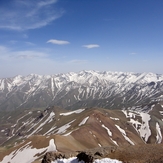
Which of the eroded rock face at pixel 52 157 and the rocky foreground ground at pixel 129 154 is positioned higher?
the rocky foreground ground at pixel 129 154

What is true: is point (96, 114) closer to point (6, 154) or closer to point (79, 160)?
point (6, 154)

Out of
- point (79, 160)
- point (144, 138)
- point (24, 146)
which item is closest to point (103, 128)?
point (144, 138)

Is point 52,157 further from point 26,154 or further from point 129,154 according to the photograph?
point 26,154

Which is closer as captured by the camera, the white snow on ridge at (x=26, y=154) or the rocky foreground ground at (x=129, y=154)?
the rocky foreground ground at (x=129, y=154)

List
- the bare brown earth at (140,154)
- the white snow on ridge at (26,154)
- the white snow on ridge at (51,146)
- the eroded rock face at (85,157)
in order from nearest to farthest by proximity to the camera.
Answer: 1. the bare brown earth at (140,154)
2. the eroded rock face at (85,157)
3. the white snow on ridge at (51,146)
4. the white snow on ridge at (26,154)

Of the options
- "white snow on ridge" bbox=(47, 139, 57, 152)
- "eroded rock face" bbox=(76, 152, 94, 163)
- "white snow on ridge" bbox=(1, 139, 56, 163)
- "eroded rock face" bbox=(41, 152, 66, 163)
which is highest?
"eroded rock face" bbox=(76, 152, 94, 163)

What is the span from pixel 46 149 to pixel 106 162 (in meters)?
57.6

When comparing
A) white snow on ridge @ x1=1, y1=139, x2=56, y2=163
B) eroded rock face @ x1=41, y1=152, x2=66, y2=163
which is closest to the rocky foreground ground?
eroded rock face @ x1=41, y1=152, x2=66, y2=163

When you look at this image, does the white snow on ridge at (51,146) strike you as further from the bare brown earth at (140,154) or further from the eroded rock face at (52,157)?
the bare brown earth at (140,154)

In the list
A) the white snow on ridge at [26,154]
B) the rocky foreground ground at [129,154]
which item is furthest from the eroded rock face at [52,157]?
the white snow on ridge at [26,154]

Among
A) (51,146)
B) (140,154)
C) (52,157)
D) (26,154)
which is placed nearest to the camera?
(140,154)

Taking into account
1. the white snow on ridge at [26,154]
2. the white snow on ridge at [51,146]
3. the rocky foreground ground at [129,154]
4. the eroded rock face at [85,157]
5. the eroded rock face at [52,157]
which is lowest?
the white snow on ridge at [26,154]

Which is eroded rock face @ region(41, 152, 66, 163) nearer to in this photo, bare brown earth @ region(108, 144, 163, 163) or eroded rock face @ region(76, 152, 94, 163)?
eroded rock face @ region(76, 152, 94, 163)

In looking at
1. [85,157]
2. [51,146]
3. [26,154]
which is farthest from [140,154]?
[26,154]
